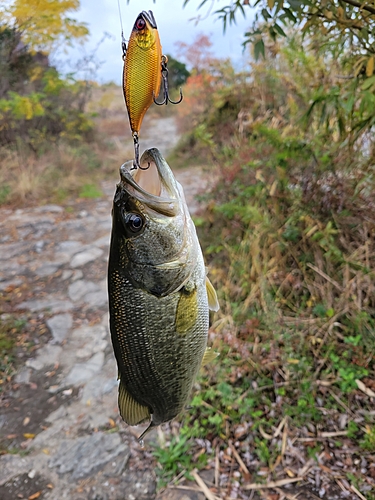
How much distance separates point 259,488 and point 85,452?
1404mm

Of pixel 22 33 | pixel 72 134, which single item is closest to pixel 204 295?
pixel 22 33

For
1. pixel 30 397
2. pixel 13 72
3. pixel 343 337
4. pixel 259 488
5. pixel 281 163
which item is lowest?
pixel 30 397

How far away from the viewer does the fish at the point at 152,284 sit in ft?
3.94

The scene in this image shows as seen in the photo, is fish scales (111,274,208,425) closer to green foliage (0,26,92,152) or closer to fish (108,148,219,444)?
fish (108,148,219,444)

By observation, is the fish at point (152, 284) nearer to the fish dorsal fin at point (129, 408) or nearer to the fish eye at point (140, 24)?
the fish dorsal fin at point (129, 408)

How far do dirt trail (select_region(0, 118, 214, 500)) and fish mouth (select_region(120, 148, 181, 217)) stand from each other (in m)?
2.42

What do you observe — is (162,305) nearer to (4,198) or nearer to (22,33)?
(22,33)

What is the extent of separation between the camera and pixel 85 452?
3.06m

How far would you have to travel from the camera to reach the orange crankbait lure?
1.01 m

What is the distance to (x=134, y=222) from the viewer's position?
1.21 meters

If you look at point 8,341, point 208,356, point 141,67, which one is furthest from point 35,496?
point 141,67

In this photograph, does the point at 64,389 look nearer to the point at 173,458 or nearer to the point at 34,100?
the point at 173,458

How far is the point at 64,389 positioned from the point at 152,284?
9.72 feet

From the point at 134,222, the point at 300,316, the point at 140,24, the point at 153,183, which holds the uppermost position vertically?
the point at 140,24
